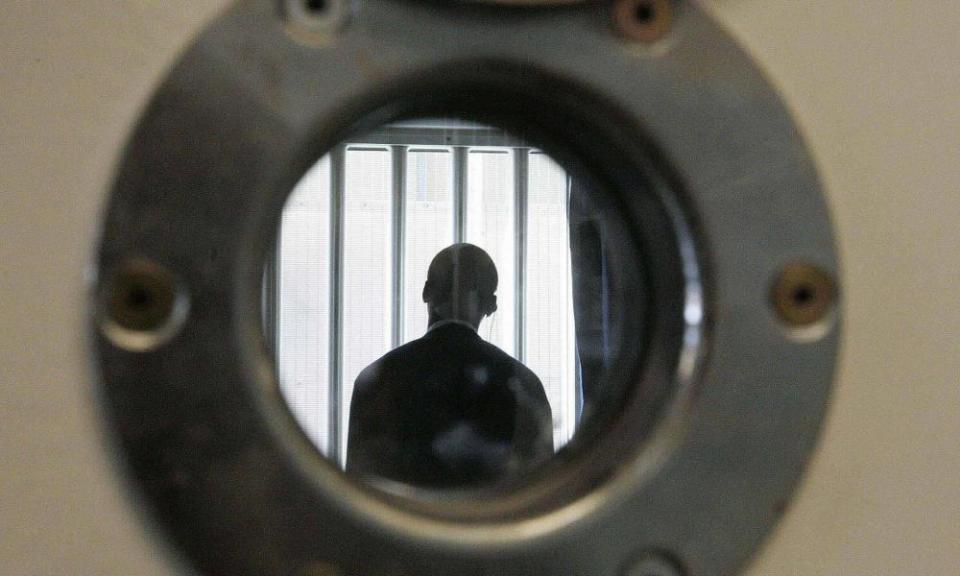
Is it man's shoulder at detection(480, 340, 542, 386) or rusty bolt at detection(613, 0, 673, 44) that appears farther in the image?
man's shoulder at detection(480, 340, 542, 386)

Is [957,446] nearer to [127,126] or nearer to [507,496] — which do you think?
[507,496]

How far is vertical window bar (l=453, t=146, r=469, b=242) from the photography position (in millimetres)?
572

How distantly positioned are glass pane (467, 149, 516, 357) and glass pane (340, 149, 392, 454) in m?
0.05

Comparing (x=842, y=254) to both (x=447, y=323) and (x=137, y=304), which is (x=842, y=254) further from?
(x=137, y=304)

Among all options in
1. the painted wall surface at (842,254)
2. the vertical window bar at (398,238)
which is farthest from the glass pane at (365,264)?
the painted wall surface at (842,254)

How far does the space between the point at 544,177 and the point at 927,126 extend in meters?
0.21

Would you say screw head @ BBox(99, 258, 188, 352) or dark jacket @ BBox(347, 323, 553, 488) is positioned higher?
screw head @ BBox(99, 258, 188, 352)

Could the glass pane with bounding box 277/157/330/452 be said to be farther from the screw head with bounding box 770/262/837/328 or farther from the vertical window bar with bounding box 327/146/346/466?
the screw head with bounding box 770/262/837/328

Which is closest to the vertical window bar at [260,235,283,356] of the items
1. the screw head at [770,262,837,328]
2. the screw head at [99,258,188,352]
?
the screw head at [99,258,188,352]

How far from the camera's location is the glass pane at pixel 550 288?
Result: 564 millimetres

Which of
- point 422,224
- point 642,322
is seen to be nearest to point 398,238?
point 422,224

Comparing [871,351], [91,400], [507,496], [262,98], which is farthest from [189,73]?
[871,351]

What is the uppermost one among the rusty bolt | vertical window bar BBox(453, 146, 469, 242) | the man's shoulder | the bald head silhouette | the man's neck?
the rusty bolt

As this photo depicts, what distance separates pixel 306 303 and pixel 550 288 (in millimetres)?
154
